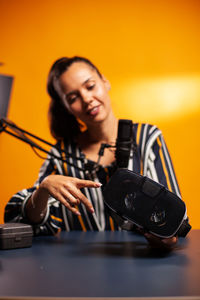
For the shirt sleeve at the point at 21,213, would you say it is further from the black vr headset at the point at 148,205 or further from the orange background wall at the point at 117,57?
the orange background wall at the point at 117,57

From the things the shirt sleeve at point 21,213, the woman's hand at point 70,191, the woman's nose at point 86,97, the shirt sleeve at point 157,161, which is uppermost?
the woman's nose at point 86,97

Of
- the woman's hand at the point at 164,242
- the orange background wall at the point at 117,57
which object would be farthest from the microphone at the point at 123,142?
the orange background wall at the point at 117,57

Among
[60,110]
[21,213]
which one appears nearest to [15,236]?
[21,213]

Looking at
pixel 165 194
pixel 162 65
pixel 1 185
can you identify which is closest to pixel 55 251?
pixel 165 194

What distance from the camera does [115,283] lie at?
17.8 inches

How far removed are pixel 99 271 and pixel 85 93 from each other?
815mm

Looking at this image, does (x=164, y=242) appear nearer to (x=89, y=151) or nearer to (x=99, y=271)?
(x=99, y=271)

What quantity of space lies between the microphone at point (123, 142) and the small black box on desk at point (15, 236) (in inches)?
14.1

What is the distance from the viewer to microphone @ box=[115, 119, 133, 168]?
0.99 meters

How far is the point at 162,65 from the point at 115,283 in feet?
6.10

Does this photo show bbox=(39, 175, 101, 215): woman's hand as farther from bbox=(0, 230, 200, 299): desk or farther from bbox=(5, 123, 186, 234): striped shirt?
bbox=(5, 123, 186, 234): striped shirt

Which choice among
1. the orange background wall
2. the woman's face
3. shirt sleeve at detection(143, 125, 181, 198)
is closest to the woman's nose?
the woman's face

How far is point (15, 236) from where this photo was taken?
73 centimetres

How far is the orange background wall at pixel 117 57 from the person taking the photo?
206 centimetres
